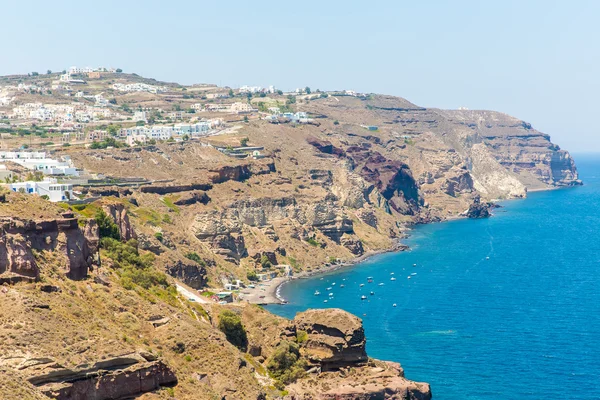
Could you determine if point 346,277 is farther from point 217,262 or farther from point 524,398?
point 524,398

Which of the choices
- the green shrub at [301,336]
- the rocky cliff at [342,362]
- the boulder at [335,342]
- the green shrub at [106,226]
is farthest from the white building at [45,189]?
the boulder at [335,342]

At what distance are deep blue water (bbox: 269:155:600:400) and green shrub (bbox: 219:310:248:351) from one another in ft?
65.0

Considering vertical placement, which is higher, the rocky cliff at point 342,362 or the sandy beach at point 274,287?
the rocky cliff at point 342,362

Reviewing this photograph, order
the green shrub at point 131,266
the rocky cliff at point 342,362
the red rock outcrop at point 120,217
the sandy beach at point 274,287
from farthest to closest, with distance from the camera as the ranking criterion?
1. the sandy beach at point 274,287
2. the red rock outcrop at point 120,217
3. the rocky cliff at point 342,362
4. the green shrub at point 131,266

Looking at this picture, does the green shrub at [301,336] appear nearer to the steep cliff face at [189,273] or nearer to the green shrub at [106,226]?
the green shrub at [106,226]

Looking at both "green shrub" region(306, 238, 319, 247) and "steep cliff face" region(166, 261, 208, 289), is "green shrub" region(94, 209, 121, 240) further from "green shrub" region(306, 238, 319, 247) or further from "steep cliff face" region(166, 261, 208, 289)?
"green shrub" region(306, 238, 319, 247)

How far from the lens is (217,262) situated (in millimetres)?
139125

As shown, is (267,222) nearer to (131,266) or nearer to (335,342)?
(131,266)

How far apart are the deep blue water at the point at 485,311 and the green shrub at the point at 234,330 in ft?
65.0

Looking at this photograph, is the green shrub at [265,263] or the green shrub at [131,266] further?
the green shrub at [265,263]

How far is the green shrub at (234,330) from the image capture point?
7069 cm

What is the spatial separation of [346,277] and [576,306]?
1599 inches

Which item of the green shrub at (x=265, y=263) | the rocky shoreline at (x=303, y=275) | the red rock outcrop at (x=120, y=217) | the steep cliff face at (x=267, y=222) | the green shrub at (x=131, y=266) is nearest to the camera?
the green shrub at (x=131, y=266)

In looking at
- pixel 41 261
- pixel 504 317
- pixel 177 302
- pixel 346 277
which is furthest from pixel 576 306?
pixel 41 261
